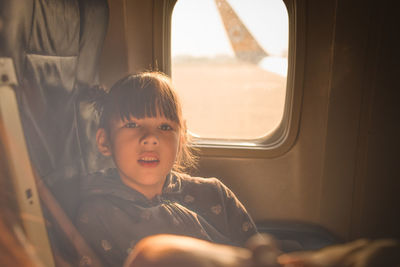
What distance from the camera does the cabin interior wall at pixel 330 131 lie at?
131cm

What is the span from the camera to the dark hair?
1003 millimetres

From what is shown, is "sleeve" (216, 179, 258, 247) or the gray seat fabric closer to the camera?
the gray seat fabric

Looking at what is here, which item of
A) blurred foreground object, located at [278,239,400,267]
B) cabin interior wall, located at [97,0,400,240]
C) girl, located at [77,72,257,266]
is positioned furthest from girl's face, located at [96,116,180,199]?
blurred foreground object, located at [278,239,400,267]

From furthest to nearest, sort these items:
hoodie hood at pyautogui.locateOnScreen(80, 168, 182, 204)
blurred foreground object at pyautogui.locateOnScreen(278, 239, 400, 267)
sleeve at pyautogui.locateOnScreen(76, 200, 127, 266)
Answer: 1. hoodie hood at pyautogui.locateOnScreen(80, 168, 182, 204)
2. sleeve at pyautogui.locateOnScreen(76, 200, 127, 266)
3. blurred foreground object at pyautogui.locateOnScreen(278, 239, 400, 267)

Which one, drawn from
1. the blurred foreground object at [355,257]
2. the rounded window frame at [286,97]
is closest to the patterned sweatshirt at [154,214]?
the rounded window frame at [286,97]

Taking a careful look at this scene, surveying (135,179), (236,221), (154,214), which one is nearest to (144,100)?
(135,179)

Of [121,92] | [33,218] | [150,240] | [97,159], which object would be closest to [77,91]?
[121,92]

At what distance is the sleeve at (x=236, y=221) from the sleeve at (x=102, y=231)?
43cm

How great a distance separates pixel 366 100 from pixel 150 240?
1186 millimetres

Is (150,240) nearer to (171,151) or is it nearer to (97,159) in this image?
(171,151)

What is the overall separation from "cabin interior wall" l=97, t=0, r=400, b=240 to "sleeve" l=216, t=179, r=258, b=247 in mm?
351

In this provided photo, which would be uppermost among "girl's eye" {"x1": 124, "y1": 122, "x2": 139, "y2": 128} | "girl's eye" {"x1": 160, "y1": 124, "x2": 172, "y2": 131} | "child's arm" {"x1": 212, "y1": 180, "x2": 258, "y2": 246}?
"girl's eye" {"x1": 124, "y1": 122, "x2": 139, "y2": 128}

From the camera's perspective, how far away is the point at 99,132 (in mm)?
1078

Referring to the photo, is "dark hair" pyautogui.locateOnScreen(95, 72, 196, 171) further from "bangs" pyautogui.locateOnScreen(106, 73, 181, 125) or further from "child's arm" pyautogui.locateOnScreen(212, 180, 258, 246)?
"child's arm" pyautogui.locateOnScreen(212, 180, 258, 246)
